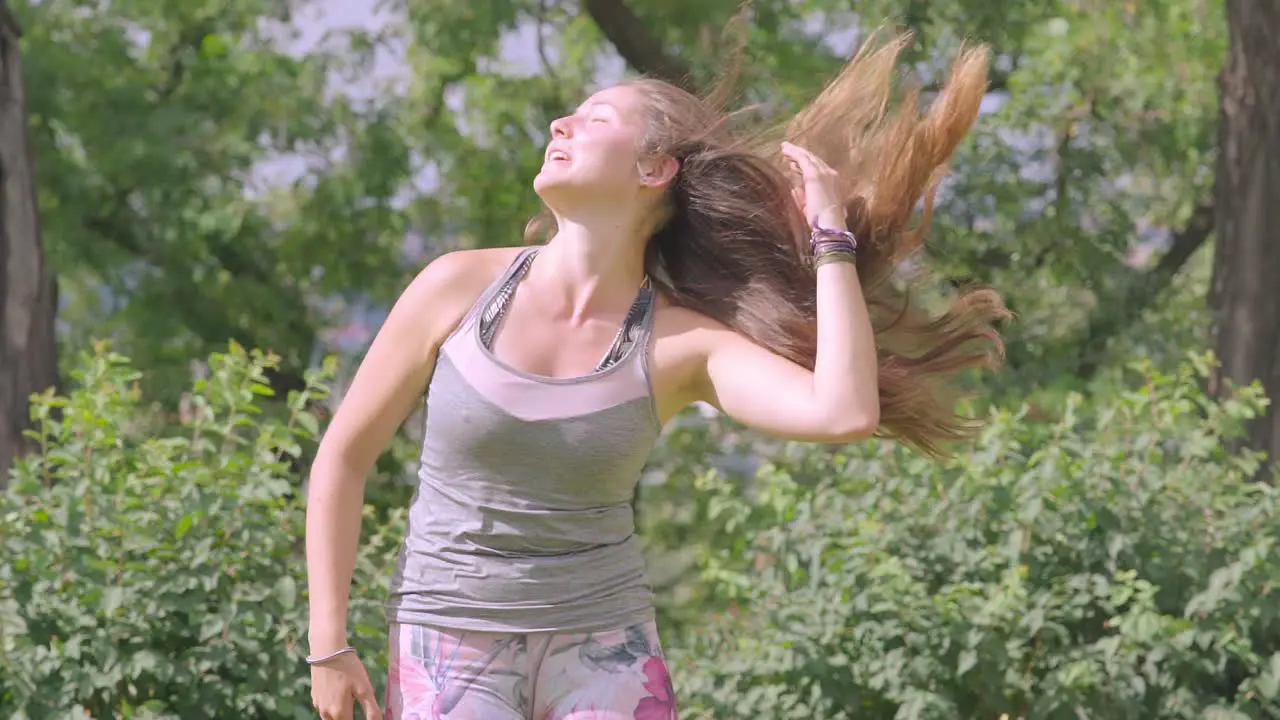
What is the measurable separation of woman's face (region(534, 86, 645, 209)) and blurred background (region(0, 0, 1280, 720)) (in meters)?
0.77

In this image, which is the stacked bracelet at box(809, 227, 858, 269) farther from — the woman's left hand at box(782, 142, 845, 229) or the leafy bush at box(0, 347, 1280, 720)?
the leafy bush at box(0, 347, 1280, 720)

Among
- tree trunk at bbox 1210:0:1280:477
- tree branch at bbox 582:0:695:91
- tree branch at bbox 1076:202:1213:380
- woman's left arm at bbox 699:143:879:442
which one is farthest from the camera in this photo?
tree branch at bbox 582:0:695:91

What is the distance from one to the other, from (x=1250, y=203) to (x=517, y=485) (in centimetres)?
764

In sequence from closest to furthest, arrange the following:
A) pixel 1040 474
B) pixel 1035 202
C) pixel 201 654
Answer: pixel 201 654 < pixel 1040 474 < pixel 1035 202

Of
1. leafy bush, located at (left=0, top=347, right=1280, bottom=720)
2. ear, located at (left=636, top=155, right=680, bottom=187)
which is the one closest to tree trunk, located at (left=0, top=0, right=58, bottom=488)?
leafy bush, located at (left=0, top=347, right=1280, bottom=720)

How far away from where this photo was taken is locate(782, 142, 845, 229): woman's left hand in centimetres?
296

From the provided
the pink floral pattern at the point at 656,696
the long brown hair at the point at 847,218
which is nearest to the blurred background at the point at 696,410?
the long brown hair at the point at 847,218

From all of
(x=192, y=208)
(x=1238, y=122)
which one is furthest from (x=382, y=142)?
(x=1238, y=122)

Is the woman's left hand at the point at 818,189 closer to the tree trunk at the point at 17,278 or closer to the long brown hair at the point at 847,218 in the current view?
the long brown hair at the point at 847,218

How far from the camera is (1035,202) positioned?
10664mm

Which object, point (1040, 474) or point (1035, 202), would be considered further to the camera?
point (1035, 202)

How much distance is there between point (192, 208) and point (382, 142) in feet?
3.96

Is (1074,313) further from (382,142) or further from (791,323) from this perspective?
(791,323)

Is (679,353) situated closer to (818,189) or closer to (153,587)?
(818,189)
